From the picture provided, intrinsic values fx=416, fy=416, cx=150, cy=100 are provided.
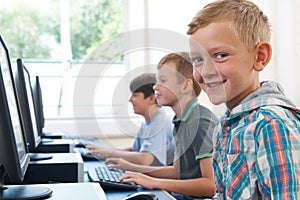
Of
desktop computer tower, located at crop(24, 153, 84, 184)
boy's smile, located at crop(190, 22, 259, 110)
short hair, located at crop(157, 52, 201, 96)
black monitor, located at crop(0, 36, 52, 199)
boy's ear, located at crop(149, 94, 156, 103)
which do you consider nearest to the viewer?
black monitor, located at crop(0, 36, 52, 199)

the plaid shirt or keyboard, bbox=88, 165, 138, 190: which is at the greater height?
the plaid shirt

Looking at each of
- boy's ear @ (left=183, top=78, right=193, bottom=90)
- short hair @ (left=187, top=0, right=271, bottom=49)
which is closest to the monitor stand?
short hair @ (left=187, top=0, right=271, bottom=49)

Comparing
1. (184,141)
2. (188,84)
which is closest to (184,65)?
(188,84)

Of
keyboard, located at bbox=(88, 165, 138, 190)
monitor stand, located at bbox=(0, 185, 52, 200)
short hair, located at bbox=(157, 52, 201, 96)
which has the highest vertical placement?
short hair, located at bbox=(157, 52, 201, 96)

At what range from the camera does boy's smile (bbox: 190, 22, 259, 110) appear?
91 cm

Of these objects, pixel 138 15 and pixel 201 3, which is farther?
pixel 138 15

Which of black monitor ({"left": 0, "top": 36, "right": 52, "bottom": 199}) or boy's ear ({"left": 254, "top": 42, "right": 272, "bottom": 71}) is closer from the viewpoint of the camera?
black monitor ({"left": 0, "top": 36, "right": 52, "bottom": 199})

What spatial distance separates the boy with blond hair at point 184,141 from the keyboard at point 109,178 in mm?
34

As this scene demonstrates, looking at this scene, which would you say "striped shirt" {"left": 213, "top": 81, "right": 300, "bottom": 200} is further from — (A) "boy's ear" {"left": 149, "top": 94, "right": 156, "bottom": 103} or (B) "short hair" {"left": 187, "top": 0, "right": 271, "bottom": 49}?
(A) "boy's ear" {"left": 149, "top": 94, "right": 156, "bottom": 103}

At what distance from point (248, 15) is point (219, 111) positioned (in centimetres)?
147

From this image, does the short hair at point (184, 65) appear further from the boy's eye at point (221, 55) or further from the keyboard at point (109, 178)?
the boy's eye at point (221, 55)

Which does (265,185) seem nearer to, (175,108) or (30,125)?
(30,125)

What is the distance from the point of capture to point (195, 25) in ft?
3.17

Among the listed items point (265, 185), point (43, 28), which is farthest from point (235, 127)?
point (43, 28)
